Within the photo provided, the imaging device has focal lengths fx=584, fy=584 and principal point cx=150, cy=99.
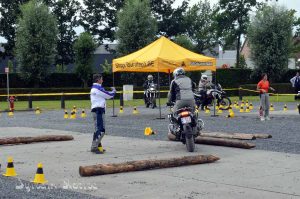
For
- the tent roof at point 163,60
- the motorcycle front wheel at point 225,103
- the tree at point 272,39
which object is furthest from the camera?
the tree at point 272,39

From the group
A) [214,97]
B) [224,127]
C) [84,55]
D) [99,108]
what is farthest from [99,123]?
[84,55]

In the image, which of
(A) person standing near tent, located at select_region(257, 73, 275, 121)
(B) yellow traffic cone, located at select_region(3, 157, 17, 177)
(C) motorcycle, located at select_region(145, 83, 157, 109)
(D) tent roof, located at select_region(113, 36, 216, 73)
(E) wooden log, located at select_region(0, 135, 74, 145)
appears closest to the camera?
(B) yellow traffic cone, located at select_region(3, 157, 17, 177)

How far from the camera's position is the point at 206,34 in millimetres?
86625

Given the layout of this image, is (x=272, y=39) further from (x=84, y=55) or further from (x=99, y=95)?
(x=99, y=95)

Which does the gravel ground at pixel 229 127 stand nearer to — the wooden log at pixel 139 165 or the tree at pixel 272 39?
the wooden log at pixel 139 165

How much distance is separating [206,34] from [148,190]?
79.2 m

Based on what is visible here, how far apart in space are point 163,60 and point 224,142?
354 inches

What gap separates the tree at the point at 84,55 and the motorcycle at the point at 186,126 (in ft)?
130

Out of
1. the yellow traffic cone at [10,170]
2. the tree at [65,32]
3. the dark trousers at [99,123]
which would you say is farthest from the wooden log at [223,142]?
the tree at [65,32]

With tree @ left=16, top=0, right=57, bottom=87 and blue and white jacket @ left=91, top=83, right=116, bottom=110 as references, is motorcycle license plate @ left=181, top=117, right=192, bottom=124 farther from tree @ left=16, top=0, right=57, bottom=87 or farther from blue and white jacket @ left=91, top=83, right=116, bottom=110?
tree @ left=16, top=0, right=57, bottom=87

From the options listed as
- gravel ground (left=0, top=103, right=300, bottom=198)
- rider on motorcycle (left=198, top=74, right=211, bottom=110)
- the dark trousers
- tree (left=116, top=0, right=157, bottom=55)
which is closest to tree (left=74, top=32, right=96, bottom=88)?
tree (left=116, top=0, right=157, bottom=55)

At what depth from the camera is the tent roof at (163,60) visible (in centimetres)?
2244

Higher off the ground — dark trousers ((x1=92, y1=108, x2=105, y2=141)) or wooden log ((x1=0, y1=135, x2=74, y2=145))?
dark trousers ((x1=92, y1=108, x2=105, y2=141))

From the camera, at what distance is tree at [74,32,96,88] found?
52.7m
